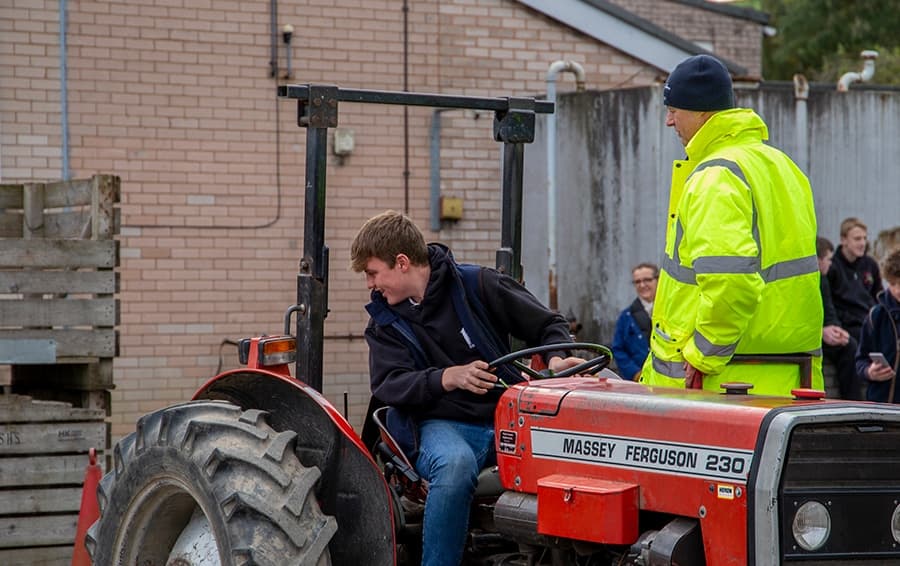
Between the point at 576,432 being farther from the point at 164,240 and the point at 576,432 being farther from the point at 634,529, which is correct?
the point at 164,240

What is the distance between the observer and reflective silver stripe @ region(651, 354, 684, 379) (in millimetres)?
5137

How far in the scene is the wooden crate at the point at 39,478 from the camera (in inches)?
308

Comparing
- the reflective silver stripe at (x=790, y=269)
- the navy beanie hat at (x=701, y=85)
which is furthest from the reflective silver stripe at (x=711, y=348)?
the navy beanie hat at (x=701, y=85)

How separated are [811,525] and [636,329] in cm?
613

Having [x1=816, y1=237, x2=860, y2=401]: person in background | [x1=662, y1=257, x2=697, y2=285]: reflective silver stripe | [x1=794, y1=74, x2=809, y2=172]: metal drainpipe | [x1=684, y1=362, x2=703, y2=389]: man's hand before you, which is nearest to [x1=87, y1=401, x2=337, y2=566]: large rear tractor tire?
[x1=684, y1=362, x2=703, y2=389]: man's hand

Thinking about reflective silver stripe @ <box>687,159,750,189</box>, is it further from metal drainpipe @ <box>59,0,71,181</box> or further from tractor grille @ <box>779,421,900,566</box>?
metal drainpipe @ <box>59,0,71,181</box>

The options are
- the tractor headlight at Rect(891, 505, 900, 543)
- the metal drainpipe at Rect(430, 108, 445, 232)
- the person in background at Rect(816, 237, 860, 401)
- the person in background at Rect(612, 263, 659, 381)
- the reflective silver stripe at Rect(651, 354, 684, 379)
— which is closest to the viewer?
the tractor headlight at Rect(891, 505, 900, 543)

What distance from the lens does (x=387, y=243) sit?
5027mm

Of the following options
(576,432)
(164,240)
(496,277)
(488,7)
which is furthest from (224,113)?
(576,432)

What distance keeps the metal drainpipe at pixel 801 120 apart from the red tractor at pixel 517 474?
658 cm

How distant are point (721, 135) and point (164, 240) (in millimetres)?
7222

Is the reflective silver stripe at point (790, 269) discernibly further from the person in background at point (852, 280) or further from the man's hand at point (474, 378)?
the person in background at point (852, 280)

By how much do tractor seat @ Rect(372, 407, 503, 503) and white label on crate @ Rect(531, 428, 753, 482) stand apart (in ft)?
1.04

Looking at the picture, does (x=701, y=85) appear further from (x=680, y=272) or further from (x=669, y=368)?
(x=669, y=368)
